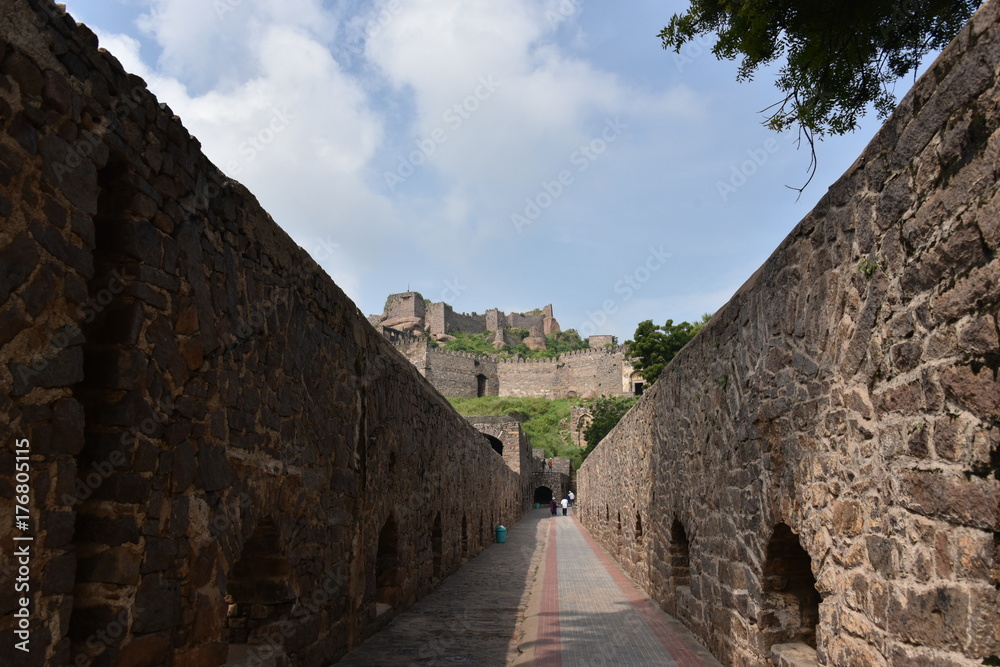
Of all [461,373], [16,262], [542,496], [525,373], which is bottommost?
[542,496]

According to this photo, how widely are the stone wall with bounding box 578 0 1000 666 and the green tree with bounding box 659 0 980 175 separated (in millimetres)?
3366

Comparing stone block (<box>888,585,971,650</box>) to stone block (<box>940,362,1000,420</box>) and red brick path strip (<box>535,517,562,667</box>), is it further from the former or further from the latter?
red brick path strip (<box>535,517,562,667</box>)

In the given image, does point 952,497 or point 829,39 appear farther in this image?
point 829,39

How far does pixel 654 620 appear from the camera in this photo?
8.45 metres

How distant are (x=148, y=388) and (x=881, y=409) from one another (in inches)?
149

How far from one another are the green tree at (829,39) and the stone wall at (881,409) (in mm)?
3366

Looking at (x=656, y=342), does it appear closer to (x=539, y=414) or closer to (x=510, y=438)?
(x=510, y=438)

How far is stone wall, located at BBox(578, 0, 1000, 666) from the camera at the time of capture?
2.79 meters

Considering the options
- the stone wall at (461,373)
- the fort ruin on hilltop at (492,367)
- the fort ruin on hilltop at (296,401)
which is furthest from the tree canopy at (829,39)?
the stone wall at (461,373)

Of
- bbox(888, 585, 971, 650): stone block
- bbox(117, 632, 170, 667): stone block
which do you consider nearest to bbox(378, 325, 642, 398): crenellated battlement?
bbox(117, 632, 170, 667): stone block

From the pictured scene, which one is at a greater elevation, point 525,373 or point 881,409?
point 525,373

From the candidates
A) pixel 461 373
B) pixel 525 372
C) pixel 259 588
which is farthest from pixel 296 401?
pixel 525 372

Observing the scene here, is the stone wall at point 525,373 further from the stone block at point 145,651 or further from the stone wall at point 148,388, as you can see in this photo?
the stone block at point 145,651

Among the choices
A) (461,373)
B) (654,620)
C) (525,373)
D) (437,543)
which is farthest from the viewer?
(525,373)
